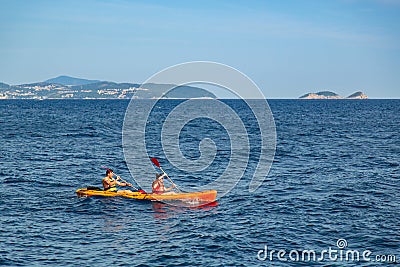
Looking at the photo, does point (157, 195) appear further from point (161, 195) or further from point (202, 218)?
point (202, 218)

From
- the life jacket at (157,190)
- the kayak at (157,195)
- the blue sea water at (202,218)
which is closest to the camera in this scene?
the blue sea water at (202,218)

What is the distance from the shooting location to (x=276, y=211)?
92.2 ft

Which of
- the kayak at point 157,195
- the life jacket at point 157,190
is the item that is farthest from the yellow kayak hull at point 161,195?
the life jacket at point 157,190

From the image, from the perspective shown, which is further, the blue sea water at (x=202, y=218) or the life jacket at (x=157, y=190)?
the life jacket at (x=157, y=190)

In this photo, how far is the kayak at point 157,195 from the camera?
30.3 m

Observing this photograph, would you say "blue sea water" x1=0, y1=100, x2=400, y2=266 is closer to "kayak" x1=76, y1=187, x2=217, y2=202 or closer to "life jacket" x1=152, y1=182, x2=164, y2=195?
"kayak" x1=76, y1=187, x2=217, y2=202

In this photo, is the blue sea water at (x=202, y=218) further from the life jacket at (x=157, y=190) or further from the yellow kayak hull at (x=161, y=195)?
the life jacket at (x=157, y=190)

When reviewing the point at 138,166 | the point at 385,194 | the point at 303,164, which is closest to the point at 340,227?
the point at 385,194

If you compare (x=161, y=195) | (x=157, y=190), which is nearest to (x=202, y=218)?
(x=161, y=195)

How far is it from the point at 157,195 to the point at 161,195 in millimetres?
244

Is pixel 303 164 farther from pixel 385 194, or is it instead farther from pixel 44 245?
pixel 44 245

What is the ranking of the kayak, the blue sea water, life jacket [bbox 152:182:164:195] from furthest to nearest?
1. life jacket [bbox 152:182:164:195]
2. the kayak
3. the blue sea water

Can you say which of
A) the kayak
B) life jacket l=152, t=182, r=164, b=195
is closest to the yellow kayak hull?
the kayak

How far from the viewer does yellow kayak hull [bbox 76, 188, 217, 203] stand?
99.3 feet
